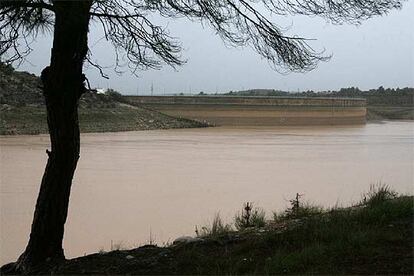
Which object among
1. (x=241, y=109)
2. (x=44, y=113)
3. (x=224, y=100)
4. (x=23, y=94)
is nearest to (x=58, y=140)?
(x=44, y=113)

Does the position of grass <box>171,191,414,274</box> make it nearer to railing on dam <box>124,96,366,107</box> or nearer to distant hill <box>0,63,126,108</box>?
distant hill <box>0,63,126,108</box>

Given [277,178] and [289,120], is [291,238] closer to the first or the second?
[277,178]

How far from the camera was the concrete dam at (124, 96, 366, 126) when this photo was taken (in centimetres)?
5150

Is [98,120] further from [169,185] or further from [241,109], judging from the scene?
[169,185]

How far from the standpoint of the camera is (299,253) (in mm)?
3615

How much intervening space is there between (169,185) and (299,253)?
868 cm

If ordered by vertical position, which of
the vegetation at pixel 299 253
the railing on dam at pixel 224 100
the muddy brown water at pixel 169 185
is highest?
the railing on dam at pixel 224 100

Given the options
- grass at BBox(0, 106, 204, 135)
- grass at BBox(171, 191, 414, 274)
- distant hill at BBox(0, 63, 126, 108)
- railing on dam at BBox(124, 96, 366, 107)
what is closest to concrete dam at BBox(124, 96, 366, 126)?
railing on dam at BBox(124, 96, 366, 107)

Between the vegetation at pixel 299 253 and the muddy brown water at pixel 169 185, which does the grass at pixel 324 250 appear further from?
the muddy brown water at pixel 169 185

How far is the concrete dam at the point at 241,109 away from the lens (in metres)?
51.5

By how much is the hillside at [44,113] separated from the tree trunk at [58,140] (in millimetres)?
26677

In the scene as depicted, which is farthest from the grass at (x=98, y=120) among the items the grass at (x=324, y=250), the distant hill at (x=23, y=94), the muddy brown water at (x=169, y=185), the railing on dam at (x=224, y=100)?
the grass at (x=324, y=250)

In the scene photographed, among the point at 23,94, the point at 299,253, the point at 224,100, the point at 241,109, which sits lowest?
the point at 241,109

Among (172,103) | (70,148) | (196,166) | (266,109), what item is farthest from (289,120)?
(70,148)
